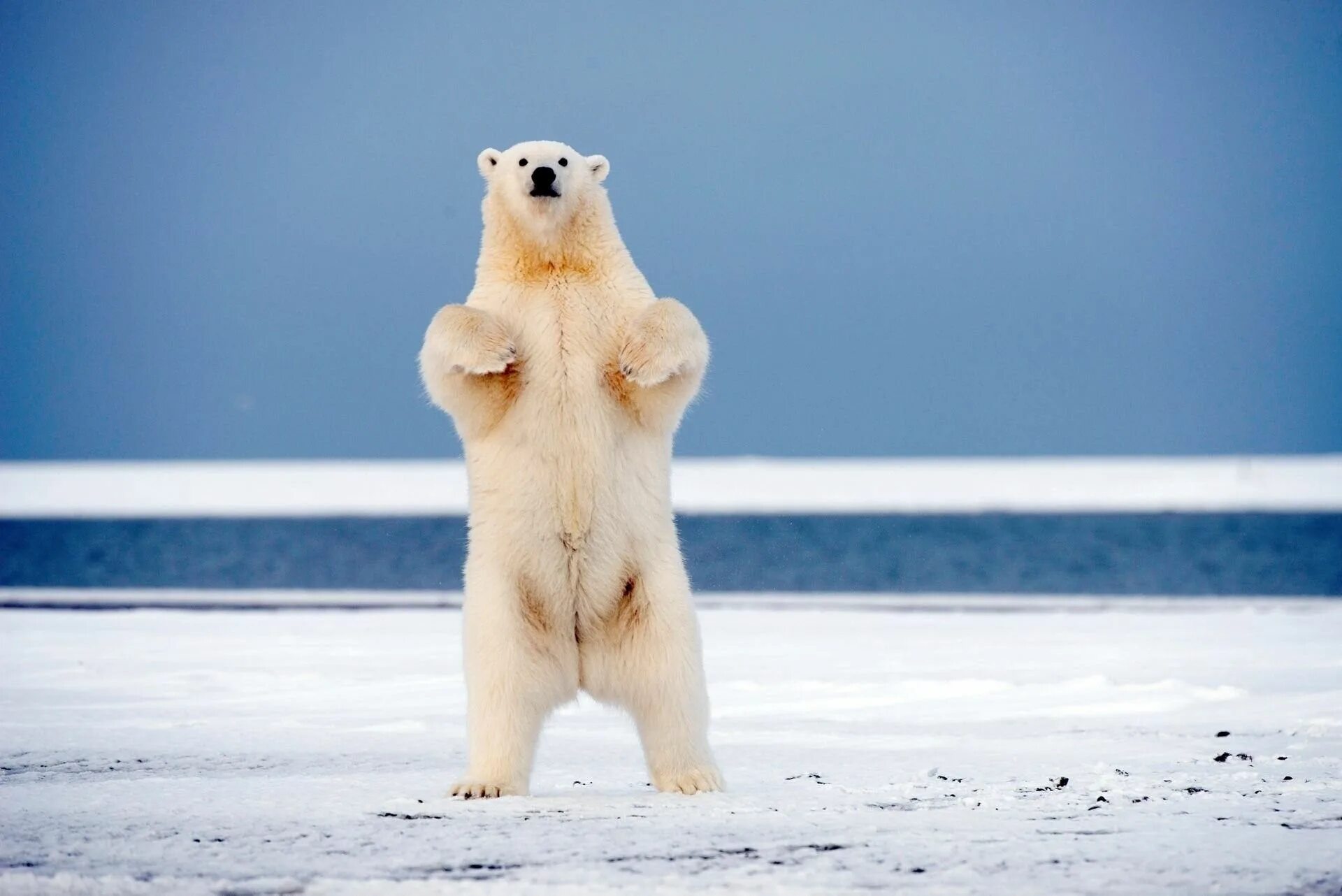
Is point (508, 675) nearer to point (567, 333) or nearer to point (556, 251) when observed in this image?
point (567, 333)

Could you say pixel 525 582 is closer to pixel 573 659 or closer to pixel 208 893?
pixel 573 659

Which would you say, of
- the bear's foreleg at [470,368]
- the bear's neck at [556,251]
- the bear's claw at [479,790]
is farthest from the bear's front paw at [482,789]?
the bear's neck at [556,251]

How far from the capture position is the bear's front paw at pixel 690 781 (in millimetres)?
4129

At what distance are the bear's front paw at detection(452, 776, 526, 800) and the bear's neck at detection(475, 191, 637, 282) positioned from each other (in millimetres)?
1283

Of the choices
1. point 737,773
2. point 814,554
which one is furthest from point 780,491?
point 737,773

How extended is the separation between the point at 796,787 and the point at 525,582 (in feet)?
2.74

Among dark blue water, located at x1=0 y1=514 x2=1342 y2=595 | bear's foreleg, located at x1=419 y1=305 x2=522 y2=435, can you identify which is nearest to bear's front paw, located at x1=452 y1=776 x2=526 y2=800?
bear's foreleg, located at x1=419 y1=305 x2=522 y2=435

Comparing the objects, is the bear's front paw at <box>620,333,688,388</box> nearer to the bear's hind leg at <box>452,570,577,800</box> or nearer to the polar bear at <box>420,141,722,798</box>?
the polar bear at <box>420,141,722,798</box>

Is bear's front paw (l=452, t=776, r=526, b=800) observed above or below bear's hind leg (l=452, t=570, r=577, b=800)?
below

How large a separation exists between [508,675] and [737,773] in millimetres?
797

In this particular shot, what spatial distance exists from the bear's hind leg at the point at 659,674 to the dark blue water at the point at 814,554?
15.0m

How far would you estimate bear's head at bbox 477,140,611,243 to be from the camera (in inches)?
171

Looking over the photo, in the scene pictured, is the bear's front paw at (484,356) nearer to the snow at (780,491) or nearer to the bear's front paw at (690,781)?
the bear's front paw at (690,781)

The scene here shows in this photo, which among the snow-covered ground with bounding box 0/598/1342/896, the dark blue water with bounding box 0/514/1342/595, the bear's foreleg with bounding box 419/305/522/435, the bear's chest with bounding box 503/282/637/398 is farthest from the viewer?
the dark blue water with bounding box 0/514/1342/595
